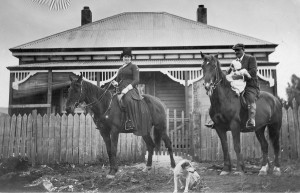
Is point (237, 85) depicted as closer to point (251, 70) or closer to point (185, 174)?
point (251, 70)

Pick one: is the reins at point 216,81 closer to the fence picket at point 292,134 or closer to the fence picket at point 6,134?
the fence picket at point 292,134

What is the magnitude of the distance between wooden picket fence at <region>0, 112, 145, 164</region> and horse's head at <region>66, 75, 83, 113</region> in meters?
3.34

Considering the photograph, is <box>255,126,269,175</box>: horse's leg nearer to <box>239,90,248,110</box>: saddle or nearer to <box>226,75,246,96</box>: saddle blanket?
<box>239,90,248,110</box>: saddle

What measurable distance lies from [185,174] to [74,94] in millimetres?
2808

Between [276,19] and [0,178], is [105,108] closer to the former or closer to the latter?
[0,178]

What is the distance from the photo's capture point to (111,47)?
51.9 feet

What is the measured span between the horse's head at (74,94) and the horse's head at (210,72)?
99.1 inches

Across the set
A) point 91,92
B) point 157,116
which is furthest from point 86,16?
point 91,92

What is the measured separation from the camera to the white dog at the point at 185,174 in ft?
17.7

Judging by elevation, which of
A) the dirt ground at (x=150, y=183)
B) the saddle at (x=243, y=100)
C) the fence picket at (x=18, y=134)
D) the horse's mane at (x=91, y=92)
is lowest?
the dirt ground at (x=150, y=183)

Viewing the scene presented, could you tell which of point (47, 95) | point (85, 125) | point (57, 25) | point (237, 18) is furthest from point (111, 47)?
point (237, 18)

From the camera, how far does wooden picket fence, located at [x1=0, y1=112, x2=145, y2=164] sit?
9914 millimetres

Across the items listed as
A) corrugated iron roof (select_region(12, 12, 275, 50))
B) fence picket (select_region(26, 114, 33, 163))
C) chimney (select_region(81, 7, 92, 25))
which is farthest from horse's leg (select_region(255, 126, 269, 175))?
chimney (select_region(81, 7, 92, 25))

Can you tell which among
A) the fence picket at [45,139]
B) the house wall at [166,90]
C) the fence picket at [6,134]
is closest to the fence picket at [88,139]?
the fence picket at [45,139]
